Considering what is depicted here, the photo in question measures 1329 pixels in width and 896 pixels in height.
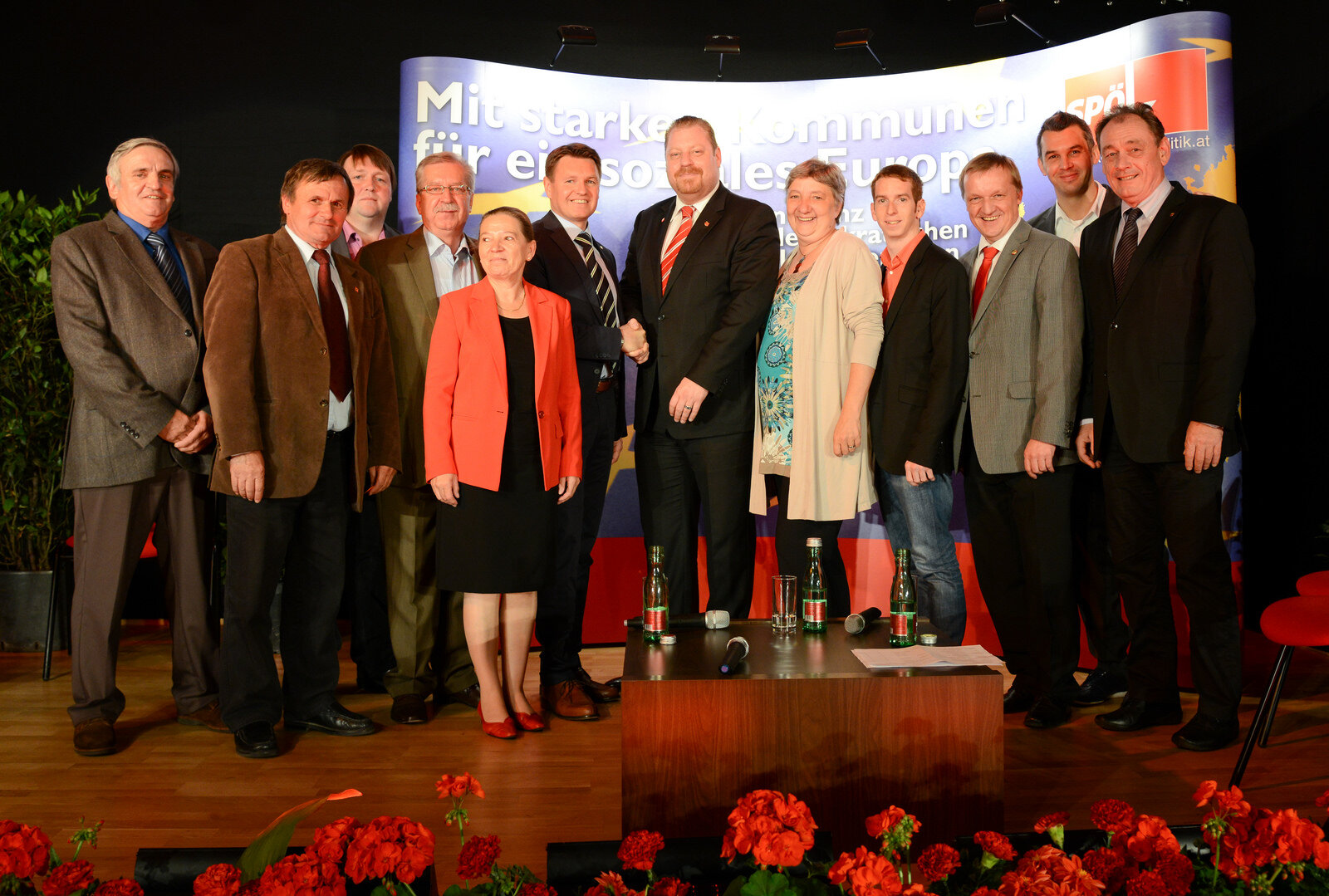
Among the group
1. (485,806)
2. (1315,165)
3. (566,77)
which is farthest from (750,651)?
(1315,165)

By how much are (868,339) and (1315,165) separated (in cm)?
279

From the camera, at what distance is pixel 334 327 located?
3.20 m

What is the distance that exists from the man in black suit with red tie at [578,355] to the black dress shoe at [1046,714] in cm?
143

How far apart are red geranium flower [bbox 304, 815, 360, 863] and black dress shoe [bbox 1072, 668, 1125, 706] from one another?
2.92 m

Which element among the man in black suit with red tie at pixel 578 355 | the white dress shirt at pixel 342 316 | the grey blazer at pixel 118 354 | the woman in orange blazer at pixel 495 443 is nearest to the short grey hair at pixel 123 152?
the grey blazer at pixel 118 354

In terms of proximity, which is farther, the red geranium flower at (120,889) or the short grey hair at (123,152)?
the short grey hair at (123,152)

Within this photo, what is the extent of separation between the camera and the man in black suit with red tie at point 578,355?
348cm

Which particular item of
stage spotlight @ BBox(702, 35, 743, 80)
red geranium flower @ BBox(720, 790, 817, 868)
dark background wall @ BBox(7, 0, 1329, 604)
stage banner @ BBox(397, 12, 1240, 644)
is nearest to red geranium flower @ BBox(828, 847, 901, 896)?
red geranium flower @ BBox(720, 790, 817, 868)

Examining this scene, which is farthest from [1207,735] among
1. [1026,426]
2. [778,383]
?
[778,383]

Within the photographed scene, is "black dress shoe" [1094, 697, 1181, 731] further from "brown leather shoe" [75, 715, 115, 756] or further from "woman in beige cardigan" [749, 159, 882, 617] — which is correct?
"brown leather shoe" [75, 715, 115, 756]

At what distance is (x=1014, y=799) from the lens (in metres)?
2.56

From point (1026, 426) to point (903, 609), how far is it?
1212mm

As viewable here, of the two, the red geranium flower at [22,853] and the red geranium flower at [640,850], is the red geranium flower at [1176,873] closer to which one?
the red geranium flower at [640,850]

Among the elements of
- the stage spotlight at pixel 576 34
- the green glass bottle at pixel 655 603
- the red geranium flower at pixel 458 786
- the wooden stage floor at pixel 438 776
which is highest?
the stage spotlight at pixel 576 34
